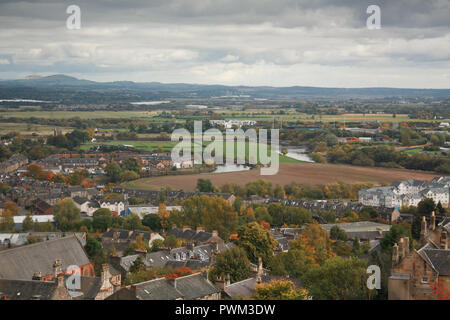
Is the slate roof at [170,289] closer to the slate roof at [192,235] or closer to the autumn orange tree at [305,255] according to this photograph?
the autumn orange tree at [305,255]

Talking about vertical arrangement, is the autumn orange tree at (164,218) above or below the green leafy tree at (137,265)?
below

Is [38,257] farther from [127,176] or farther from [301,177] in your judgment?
[127,176]

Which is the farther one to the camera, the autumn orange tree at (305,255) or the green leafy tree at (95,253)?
the green leafy tree at (95,253)

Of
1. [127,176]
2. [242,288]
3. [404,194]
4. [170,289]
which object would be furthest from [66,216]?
[404,194]

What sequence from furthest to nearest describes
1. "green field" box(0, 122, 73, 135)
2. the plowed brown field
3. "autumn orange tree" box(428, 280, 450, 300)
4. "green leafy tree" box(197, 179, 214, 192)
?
"green field" box(0, 122, 73, 135) → the plowed brown field → "green leafy tree" box(197, 179, 214, 192) → "autumn orange tree" box(428, 280, 450, 300)

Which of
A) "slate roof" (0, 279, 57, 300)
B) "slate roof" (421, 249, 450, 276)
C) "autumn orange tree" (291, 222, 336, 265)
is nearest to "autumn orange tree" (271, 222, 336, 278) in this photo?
"autumn orange tree" (291, 222, 336, 265)

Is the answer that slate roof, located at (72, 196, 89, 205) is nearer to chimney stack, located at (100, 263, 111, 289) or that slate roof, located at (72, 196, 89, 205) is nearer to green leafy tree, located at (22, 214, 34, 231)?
green leafy tree, located at (22, 214, 34, 231)

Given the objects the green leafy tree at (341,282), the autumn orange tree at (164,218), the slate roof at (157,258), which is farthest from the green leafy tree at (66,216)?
the green leafy tree at (341,282)

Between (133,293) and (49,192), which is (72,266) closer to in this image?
(133,293)
